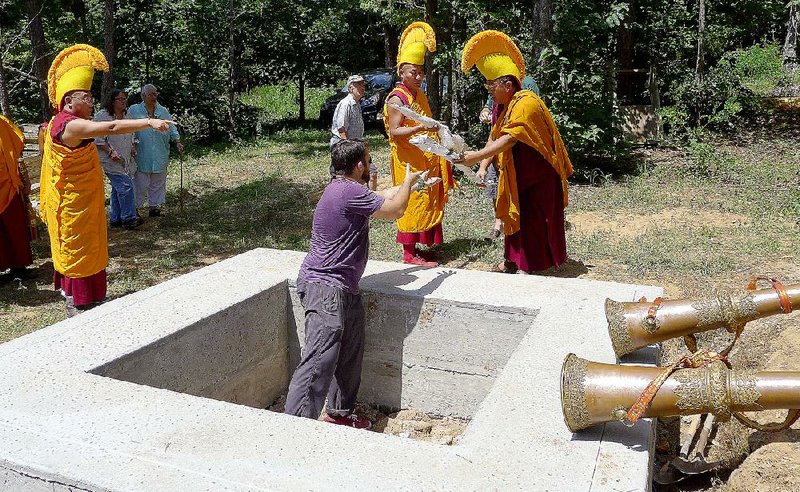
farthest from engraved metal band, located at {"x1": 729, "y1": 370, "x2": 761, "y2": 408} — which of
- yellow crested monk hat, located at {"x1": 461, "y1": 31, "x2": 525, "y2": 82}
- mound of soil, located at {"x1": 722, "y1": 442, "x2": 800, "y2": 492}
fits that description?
yellow crested monk hat, located at {"x1": 461, "y1": 31, "x2": 525, "y2": 82}

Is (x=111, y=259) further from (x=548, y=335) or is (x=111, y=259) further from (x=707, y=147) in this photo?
(x=707, y=147)

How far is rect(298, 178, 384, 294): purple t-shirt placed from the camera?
360 centimetres

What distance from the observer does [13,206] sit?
6617 mm

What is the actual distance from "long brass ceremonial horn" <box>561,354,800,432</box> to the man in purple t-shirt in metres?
1.48

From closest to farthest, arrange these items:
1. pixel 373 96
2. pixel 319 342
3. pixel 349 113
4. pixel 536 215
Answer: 1. pixel 319 342
2. pixel 536 215
3. pixel 349 113
4. pixel 373 96

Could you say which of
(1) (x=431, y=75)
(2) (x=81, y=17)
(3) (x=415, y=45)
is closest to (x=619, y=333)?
(3) (x=415, y=45)

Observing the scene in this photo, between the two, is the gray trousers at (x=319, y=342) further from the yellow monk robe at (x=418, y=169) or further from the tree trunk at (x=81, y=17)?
the tree trunk at (x=81, y=17)

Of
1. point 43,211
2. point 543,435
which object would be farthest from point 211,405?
point 43,211

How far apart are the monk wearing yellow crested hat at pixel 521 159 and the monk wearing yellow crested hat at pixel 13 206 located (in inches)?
160

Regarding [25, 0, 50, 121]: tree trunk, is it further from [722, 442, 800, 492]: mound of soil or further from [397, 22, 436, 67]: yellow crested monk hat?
[722, 442, 800, 492]: mound of soil

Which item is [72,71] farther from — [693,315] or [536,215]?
[693,315]

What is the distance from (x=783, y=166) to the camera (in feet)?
32.4

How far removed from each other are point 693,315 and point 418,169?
352cm

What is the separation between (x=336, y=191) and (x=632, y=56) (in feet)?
37.4
